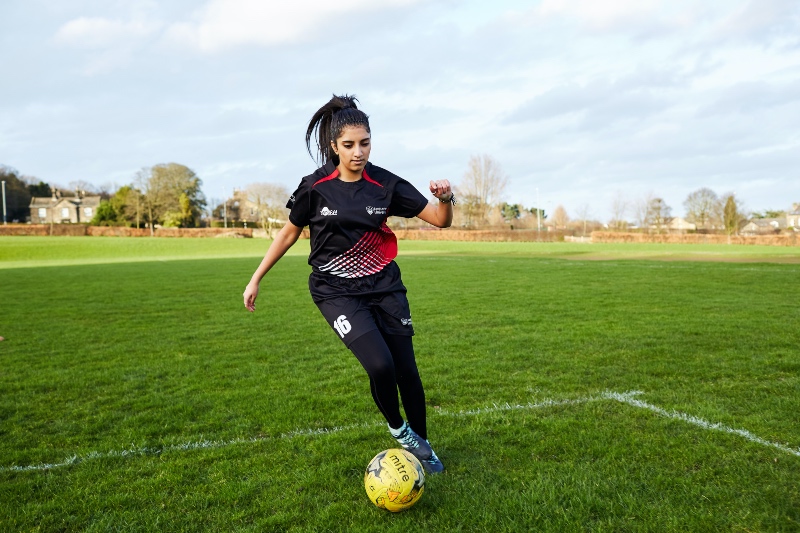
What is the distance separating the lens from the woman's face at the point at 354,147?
425 cm

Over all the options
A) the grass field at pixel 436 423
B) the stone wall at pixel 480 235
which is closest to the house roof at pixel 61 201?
the stone wall at pixel 480 235

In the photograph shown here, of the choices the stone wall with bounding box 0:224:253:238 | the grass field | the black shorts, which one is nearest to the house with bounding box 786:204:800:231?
the stone wall with bounding box 0:224:253:238

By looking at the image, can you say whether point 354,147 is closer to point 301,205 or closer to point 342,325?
point 301,205

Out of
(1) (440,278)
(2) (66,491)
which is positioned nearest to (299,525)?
(2) (66,491)

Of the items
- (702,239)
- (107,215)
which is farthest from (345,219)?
(107,215)

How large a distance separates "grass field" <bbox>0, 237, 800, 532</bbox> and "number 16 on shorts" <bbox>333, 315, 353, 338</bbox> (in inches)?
40.2

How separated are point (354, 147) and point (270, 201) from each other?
9918 cm

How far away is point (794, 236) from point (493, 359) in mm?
60853

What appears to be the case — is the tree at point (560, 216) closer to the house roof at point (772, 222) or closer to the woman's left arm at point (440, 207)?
→ the house roof at point (772, 222)

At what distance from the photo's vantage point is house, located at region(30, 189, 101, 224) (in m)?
122

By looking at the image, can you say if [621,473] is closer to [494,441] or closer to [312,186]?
[494,441]

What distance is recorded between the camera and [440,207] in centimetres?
450

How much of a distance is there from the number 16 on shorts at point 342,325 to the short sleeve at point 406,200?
2.77 ft

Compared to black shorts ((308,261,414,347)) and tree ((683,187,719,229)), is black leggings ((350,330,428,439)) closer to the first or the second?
black shorts ((308,261,414,347))
